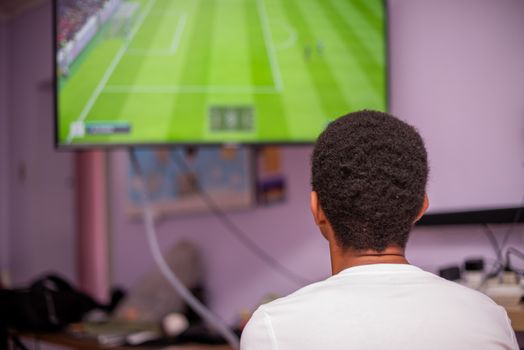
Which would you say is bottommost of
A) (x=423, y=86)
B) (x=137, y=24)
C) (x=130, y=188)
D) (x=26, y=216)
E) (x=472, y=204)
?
(x=26, y=216)

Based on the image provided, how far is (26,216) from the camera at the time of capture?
5.28m

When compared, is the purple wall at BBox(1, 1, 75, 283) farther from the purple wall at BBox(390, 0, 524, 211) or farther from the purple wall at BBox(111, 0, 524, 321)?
the purple wall at BBox(390, 0, 524, 211)

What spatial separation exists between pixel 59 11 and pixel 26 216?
10.6 feet

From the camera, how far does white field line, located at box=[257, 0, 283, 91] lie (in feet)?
8.23

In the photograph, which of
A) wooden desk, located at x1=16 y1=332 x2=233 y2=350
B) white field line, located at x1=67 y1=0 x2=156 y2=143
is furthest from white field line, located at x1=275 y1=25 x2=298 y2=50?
wooden desk, located at x1=16 y1=332 x2=233 y2=350

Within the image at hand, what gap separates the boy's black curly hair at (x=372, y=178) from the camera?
120cm

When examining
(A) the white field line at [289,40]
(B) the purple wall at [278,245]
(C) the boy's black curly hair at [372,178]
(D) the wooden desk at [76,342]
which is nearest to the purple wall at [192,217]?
(B) the purple wall at [278,245]

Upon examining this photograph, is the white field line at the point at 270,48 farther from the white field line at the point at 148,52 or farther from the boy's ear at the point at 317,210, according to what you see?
the boy's ear at the point at 317,210

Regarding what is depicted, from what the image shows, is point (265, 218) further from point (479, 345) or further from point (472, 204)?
point (479, 345)

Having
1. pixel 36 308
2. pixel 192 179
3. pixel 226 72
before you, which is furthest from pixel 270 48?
pixel 36 308

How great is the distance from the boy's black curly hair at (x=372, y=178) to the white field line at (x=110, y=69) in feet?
4.56

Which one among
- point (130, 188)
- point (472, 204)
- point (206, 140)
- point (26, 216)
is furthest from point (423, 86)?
point (26, 216)

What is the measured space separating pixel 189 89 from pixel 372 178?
140 cm

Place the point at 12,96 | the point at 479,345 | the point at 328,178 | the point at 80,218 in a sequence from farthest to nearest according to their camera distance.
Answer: the point at 12,96
the point at 80,218
the point at 328,178
the point at 479,345
